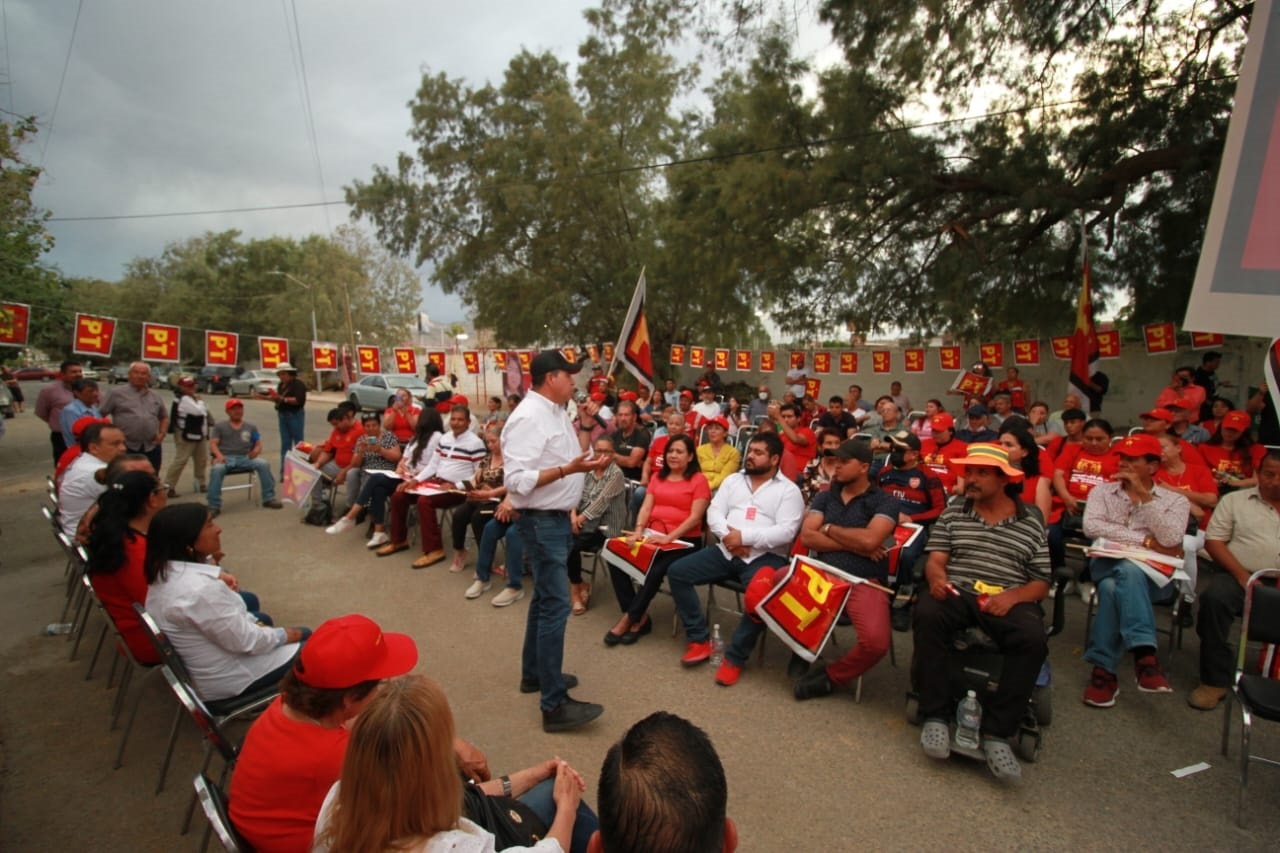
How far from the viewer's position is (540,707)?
12.1 feet

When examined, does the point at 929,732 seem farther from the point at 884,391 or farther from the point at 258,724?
the point at 884,391

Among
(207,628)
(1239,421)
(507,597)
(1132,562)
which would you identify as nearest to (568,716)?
(207,628)

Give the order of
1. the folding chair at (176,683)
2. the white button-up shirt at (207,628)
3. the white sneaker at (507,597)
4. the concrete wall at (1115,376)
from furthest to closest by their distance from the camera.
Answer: the concrete wall at (1115,376) < the white sneaker at (507,597) < the white button-up shirt at (207,628) < the folding chair at (176,683)

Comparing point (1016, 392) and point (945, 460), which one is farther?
point (1016, 392)

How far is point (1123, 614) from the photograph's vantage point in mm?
3781

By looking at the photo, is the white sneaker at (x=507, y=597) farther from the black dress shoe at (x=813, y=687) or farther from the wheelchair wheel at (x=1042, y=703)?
the wheelchair wheel at (x=1042, y=703)

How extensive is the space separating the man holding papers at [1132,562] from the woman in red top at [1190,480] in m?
1.09

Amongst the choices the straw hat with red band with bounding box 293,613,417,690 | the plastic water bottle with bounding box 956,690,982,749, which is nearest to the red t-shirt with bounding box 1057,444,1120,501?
the plastic water bottle with bounding box 956,690,982,749

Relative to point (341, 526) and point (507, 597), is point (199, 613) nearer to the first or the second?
point (507, 597)

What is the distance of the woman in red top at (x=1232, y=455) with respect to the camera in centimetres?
580

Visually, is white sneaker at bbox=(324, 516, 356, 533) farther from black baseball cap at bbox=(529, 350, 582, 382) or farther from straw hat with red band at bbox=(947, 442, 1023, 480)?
straw hat with red band at bbox=(947, 442, 1023, 480)

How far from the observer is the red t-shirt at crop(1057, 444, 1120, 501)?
215 inches

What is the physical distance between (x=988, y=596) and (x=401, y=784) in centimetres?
307

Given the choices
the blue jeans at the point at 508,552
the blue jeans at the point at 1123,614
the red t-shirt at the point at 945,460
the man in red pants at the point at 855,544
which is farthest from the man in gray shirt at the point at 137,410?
the blue jeans at the point at 1123,614
